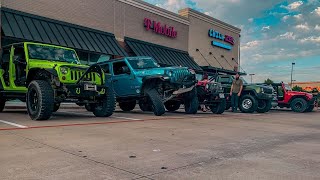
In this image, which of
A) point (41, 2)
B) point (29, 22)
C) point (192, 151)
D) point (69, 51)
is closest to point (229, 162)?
point (192, 151)

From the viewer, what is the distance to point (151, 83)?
10.3 m

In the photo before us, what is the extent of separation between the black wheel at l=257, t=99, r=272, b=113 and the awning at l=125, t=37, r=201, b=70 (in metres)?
9.38

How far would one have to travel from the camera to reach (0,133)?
5371mm

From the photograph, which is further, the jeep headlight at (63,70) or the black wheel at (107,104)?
the black wheel at (107,104)

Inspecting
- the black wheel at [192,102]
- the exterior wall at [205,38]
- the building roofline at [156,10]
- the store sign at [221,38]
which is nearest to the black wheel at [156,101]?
the black wheel at [192,102]

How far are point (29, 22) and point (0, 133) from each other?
39.6 feet

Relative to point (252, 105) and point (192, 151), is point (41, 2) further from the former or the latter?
point (192, 151)

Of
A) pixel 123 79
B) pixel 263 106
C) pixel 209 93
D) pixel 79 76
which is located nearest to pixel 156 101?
pixel 123 79

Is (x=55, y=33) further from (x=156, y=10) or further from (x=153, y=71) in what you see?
(x=156, y=10)

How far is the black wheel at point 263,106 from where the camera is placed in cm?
1529

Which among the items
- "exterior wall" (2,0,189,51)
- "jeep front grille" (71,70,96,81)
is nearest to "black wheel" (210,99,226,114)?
"jeep front grille" (71,70,96,81)

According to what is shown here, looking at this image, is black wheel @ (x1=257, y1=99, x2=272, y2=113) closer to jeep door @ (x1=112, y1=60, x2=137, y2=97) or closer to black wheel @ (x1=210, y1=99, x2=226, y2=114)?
black wheel @ (x1=210, y1=99, x2=226, y2=114)

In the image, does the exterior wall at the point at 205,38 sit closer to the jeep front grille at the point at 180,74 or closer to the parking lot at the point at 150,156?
the jeep front grille at the point at 180,74

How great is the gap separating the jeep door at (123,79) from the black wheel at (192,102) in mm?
2191
